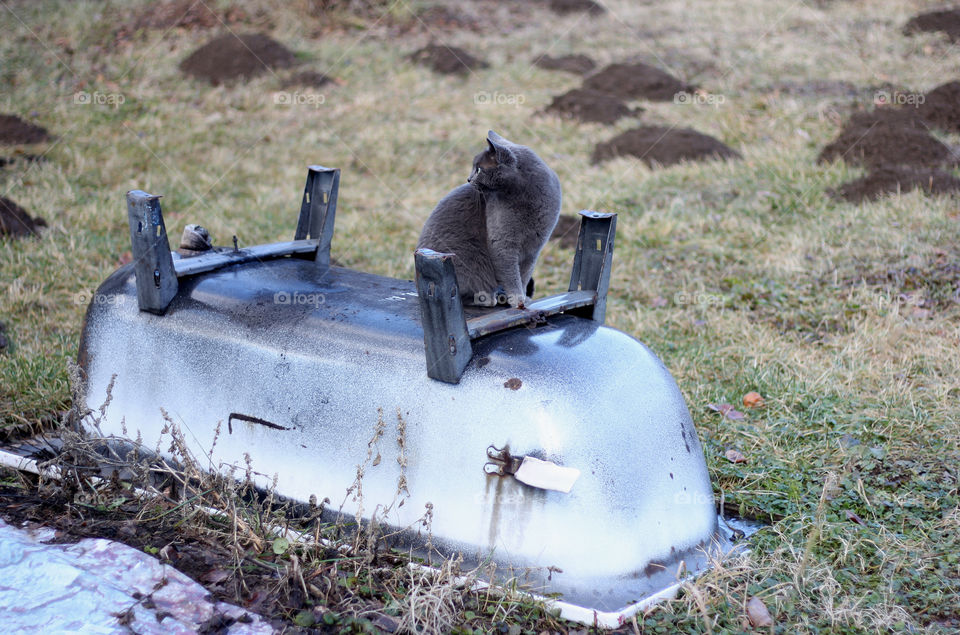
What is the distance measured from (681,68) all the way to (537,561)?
30.9ft

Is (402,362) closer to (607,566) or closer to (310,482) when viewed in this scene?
(310,482)

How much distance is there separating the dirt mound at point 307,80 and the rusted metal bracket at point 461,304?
27.6ft

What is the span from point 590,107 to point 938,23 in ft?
17.1

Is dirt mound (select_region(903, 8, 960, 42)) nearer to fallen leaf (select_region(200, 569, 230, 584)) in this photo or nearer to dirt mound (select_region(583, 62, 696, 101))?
dirt mound (select_region(583, 62, 696, 101))

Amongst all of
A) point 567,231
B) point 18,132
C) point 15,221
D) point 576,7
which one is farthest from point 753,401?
point 576,7

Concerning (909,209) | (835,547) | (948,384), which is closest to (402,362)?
(835,547)

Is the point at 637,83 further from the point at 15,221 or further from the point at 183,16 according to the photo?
the point at 15,221

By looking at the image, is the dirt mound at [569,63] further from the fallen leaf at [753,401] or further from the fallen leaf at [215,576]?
the fallen leaf at [215,576]

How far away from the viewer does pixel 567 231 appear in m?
6.79

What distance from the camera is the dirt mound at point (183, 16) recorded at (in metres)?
12.1

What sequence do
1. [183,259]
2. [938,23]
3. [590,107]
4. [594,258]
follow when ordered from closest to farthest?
[594,258] → [183,259] → [590,107] → [938,23]

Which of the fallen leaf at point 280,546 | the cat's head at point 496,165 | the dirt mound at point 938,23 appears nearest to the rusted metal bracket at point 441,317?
the cat's head at point 496,165

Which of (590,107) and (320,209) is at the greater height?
(590,107)

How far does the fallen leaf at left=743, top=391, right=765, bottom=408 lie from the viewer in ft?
14.0
